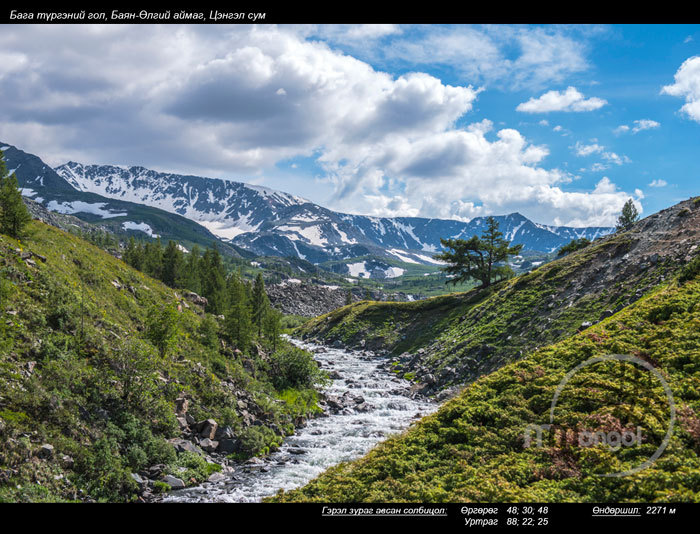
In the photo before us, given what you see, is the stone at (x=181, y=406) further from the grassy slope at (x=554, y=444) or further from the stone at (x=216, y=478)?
the grassy slope at (x=554, y=444)

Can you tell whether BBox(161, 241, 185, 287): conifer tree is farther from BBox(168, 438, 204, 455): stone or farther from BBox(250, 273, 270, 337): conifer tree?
BBox(168, 438, 204, 455): stone

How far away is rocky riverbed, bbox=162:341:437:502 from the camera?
22609 mm

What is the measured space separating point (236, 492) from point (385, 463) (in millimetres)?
11066

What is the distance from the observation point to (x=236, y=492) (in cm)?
2216

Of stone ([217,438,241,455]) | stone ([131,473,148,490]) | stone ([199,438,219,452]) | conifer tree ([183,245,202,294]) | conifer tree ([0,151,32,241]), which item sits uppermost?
conifer tree ([0,151,32,241])

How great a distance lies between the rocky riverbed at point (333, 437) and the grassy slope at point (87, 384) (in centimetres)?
202

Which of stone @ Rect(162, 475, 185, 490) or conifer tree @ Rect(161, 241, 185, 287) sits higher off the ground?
conifer tree @ Rect(161, 241, 185, 287)

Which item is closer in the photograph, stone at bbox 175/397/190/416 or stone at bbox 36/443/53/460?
stone at bbox 36/443/53/460

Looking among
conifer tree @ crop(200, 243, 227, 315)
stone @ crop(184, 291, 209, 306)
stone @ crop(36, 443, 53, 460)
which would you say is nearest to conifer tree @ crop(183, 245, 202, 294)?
conifer tree @ crop(200, 243, 227, 315)

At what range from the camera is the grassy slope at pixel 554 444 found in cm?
1218

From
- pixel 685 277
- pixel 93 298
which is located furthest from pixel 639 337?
pixel 93 298
